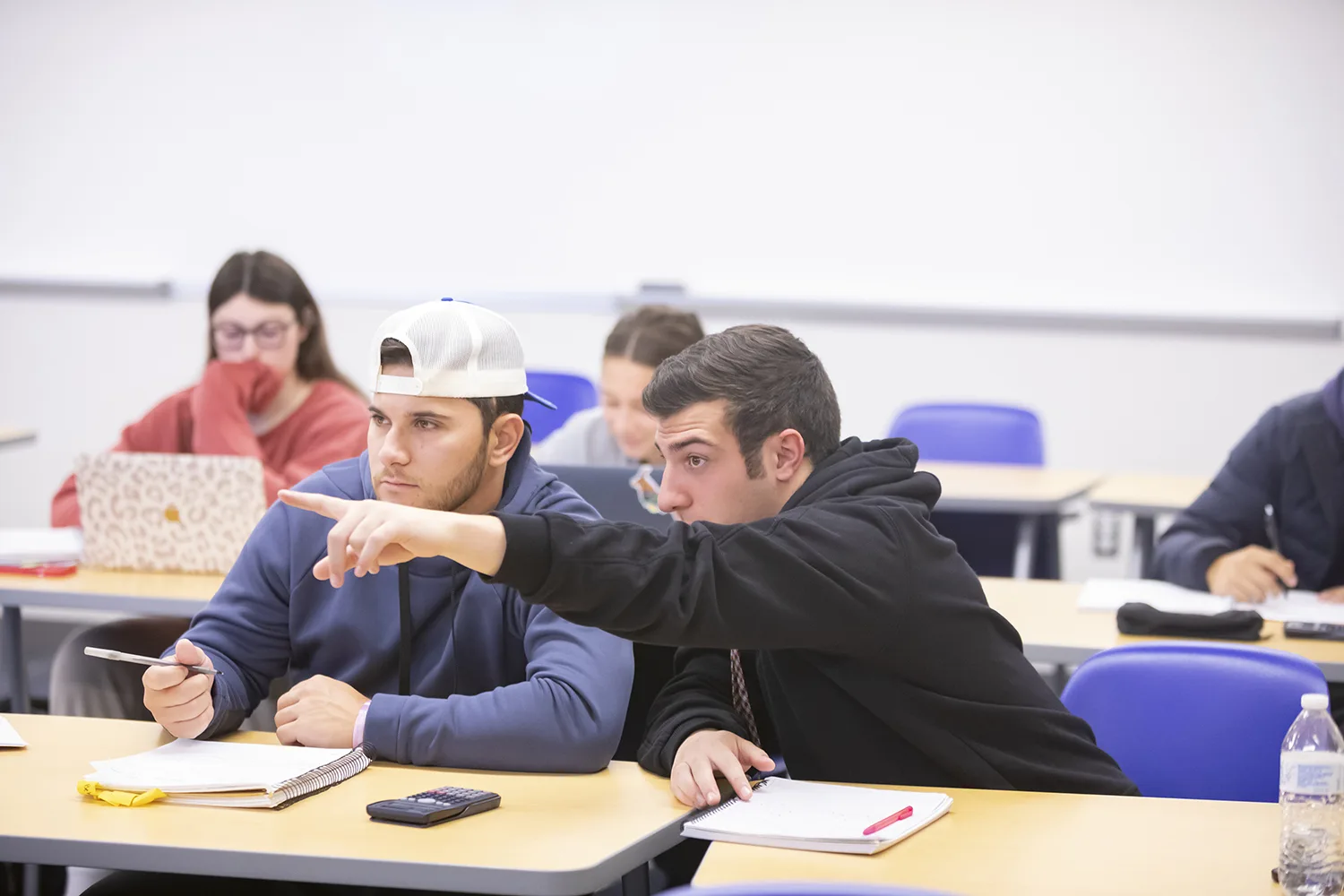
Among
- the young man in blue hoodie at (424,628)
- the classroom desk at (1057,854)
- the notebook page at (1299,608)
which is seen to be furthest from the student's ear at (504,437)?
the notebook page at (1299,608)

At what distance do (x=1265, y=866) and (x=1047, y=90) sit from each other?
14.9ft

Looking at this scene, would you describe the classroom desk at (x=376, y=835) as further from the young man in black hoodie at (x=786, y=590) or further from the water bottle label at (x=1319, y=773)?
the water bottle label at (x=1319, y=773)

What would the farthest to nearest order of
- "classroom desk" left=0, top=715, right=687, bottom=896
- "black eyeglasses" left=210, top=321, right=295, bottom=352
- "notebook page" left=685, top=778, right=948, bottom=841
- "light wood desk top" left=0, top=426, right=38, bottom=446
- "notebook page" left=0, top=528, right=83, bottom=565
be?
"light wood desk top" left=0, top=426, right=38, bottom=446 → "black eyeglasses" left=210, top=321, right=295, bottom=352 → "notebook page" left=0, top=528, right=83, bottom=565 → "notebook page" left=685, top=778, right=948, bottom=841 → "classroom desk" left=0, top=715, right=687, bottom=896

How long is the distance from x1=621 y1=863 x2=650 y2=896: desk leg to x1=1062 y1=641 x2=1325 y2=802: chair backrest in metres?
0.69

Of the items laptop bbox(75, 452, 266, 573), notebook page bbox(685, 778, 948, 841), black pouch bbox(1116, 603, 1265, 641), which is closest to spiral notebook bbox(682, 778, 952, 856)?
notebook page bbox(685, 778, 948, 841)

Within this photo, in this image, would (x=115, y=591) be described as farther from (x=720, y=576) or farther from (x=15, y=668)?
(x=720, y=576)

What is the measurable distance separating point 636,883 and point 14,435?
12.8ft

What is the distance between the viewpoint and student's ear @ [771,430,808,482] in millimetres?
1819

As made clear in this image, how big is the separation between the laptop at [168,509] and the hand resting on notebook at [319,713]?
105 cm

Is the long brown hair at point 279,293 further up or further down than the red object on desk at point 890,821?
further up

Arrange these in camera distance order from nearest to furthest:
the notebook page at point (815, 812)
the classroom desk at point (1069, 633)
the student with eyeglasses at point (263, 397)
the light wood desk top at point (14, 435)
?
the notebook page at point (815, 812)
the classroom desk at point (1069, 633)
the student with eyeglasses at point (263, 397)
the light wood desk top at point (14, 435)

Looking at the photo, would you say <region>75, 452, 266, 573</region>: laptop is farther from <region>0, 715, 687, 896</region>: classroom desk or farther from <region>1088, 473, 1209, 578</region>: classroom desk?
<region>1088, 473, 1209, 578</region>: classroom desk

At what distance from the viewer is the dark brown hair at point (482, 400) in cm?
183

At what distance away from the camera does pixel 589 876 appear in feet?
4.41
